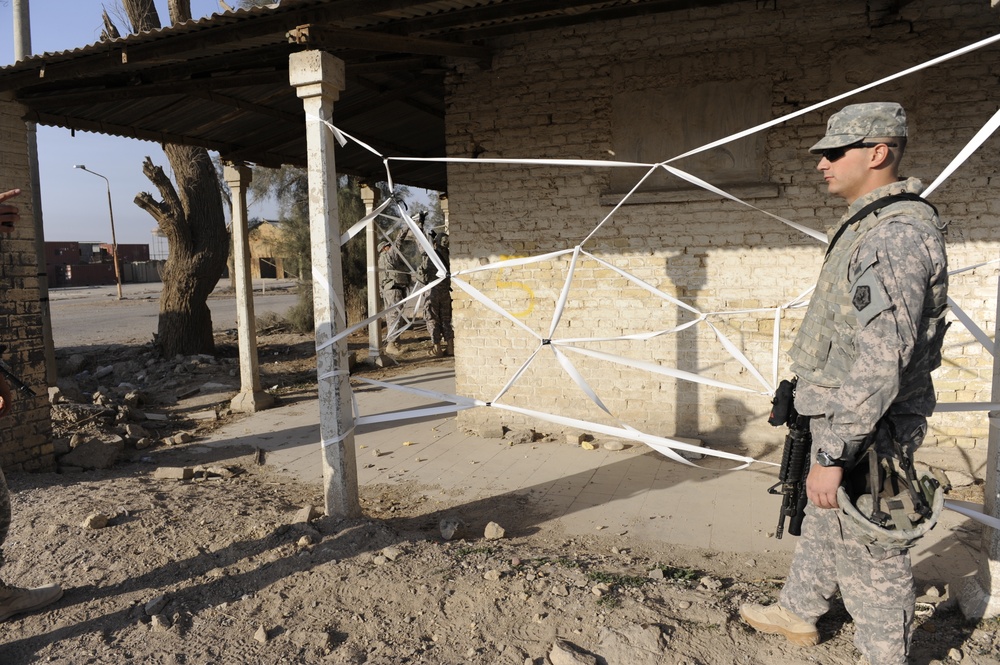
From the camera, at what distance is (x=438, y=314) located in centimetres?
1103

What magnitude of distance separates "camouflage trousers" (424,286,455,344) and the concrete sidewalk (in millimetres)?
4157

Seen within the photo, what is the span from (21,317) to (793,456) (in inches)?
219

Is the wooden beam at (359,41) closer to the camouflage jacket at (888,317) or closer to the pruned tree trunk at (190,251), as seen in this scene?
the camouflage jacket at (888,317)

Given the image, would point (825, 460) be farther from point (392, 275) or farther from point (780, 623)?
point (392, 275)

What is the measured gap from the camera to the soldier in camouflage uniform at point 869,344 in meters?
1.99

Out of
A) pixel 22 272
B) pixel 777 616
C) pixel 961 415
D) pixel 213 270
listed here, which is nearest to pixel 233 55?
pixel 22 272

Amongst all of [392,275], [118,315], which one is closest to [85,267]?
[118,315]

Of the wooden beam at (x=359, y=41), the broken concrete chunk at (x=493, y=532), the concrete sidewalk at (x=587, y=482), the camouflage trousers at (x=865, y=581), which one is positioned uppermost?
the wooden beam at (x=359, y=41)

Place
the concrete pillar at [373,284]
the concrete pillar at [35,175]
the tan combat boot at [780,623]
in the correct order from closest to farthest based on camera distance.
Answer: the tan combat boot at [780,623] < the concrete pillar at [35,175] < the concrete pillar at [373,284]

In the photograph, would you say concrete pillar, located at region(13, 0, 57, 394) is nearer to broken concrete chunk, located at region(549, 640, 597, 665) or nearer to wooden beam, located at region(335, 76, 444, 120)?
wooden beam, located at region(335, 76, 444, 120)

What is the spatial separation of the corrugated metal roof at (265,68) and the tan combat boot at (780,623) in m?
3.35

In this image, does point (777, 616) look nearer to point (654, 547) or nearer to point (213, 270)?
point (654, 547)

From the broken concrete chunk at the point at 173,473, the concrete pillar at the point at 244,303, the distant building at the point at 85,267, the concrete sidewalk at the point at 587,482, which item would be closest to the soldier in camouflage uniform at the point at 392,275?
the concrete pillar at the point at 244,303

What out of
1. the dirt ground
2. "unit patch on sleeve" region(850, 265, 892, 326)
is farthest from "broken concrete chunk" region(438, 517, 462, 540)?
"unit patch on sleeve" region(850, 265, 892, 326)
